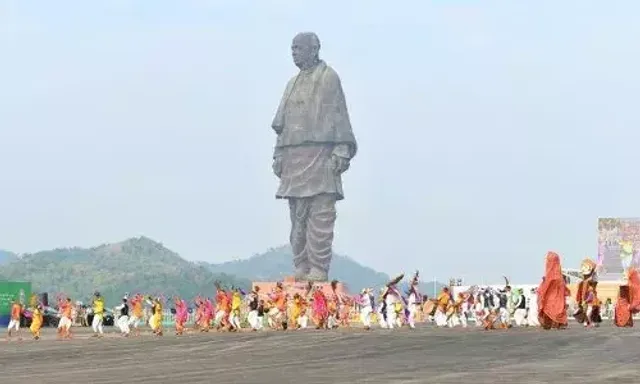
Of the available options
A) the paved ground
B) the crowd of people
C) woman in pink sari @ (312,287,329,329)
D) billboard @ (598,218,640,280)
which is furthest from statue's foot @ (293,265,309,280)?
the paved ground

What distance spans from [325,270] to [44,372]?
2224 inches

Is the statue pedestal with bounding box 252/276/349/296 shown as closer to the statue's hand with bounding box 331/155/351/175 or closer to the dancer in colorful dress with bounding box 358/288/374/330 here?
the statue's hand with bounding box 331/155/351/175

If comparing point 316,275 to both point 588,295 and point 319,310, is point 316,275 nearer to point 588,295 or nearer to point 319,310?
point 319,310

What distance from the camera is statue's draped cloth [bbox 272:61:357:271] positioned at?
77812 millimetres

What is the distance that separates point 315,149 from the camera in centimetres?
7838

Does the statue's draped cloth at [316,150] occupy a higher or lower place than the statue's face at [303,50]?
lower

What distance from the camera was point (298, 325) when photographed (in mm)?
49406

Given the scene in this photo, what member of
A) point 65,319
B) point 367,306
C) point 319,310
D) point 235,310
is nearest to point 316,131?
point 367,306

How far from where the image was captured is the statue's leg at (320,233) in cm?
7812

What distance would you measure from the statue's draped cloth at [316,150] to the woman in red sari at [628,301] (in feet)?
113

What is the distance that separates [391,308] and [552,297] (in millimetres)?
7280

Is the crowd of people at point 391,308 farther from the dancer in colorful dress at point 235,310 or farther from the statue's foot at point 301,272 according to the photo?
the statue's foot at point 301,272

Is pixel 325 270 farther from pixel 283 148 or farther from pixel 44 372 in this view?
pixel 44 372

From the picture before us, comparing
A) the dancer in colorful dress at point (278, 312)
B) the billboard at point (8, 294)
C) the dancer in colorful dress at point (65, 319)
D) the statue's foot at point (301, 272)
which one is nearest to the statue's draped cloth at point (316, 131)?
the statue's foot at point (301, 272)
